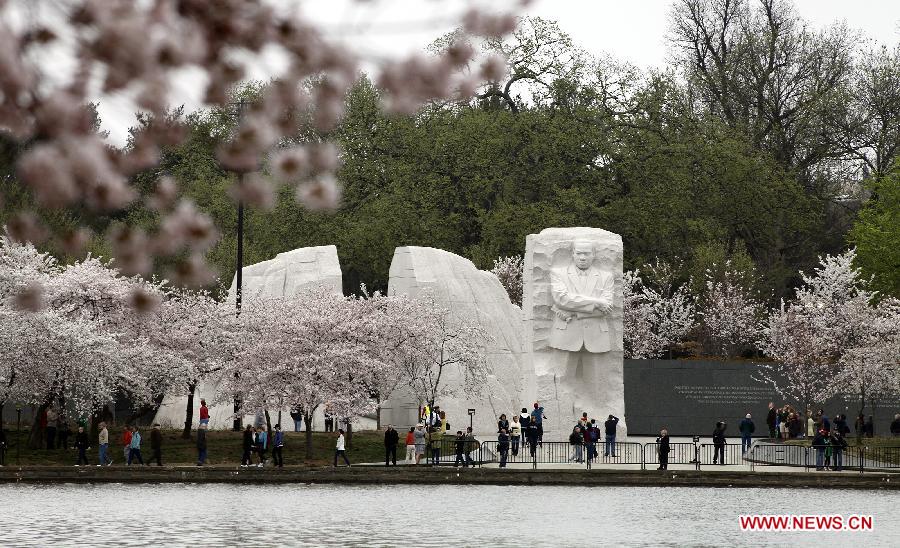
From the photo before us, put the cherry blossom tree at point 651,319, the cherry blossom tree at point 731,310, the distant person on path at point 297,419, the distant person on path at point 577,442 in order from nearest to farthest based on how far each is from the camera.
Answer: the distant person on path at point 577,442
the distant person on path at point 297,419
the cherry blossom tree at point 731,310
the cherry blossom tree at point 651,319

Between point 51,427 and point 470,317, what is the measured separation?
58.3ft

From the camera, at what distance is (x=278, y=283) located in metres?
55.1

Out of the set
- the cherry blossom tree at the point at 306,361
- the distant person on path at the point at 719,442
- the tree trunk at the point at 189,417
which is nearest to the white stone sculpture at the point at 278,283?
the tree trunk at the point at 189,417

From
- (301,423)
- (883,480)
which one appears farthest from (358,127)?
(883,480)

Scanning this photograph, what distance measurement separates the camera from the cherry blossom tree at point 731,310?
64.9m

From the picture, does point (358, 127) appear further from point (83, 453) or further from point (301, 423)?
point (83, 453)

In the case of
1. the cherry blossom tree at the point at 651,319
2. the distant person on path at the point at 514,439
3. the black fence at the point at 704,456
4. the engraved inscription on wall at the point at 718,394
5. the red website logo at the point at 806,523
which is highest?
the cherry blossom tree at the point at 651,319

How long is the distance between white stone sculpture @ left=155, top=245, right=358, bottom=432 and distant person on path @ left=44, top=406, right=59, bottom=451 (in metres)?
9.12

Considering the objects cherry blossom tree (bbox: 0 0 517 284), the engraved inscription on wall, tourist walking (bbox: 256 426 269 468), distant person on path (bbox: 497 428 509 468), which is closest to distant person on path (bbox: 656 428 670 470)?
distant person on path (bbox: 497 428 509 468)

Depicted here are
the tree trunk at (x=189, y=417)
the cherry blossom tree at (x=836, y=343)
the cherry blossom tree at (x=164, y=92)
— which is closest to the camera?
the cherry blossom tree at (x=164, y=92)

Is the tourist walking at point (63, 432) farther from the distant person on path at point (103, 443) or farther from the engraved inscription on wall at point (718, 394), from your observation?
the engraved inscription on wall at point (718, 394)

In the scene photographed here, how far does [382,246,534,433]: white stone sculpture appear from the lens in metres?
53.0

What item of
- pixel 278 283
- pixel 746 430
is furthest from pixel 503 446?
pixel 278 283

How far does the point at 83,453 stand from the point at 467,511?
14.9 metres
